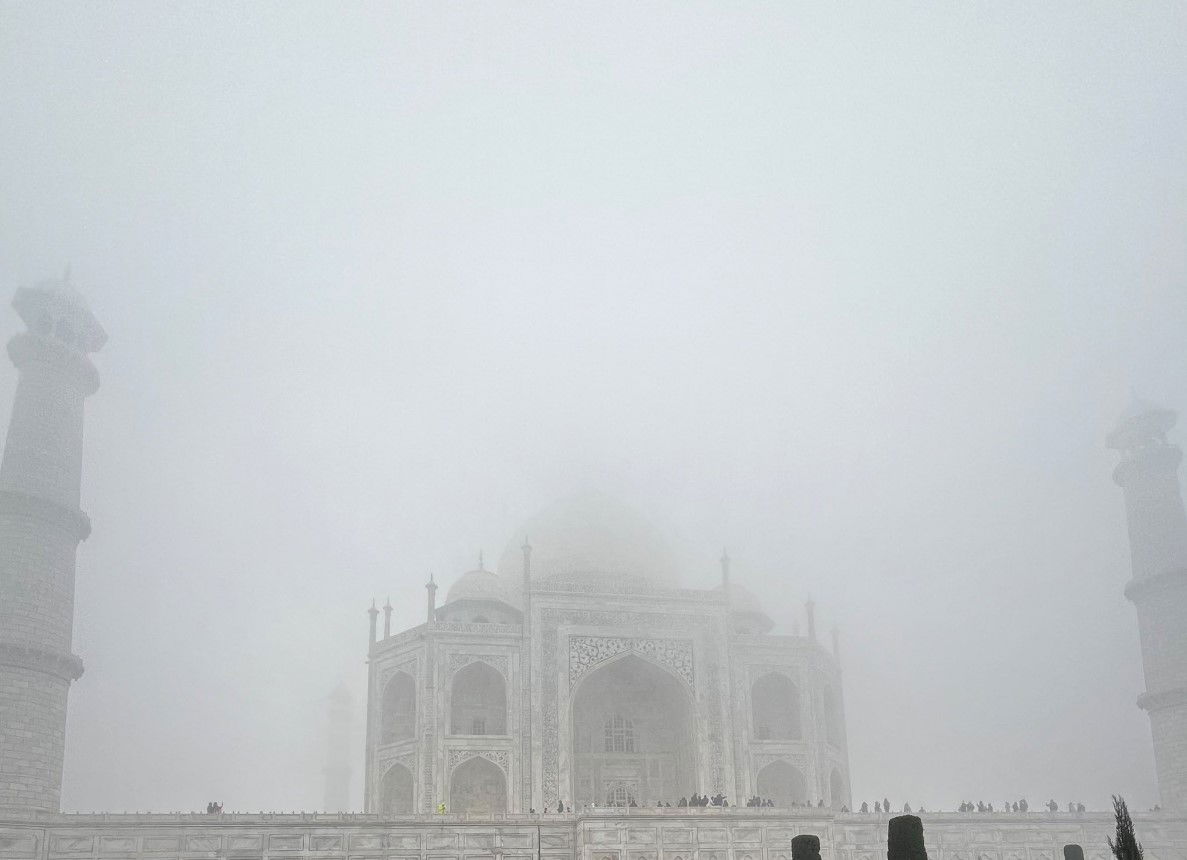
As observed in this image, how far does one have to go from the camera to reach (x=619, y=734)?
1371 inches

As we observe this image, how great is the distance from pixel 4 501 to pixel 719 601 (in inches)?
761

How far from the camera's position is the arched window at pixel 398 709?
33.7 meters

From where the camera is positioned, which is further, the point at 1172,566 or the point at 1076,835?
the point at 1172,566

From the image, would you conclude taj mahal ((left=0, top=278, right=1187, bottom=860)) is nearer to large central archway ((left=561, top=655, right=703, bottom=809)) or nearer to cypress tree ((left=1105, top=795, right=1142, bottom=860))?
large central archway ((left=561, top=655, right=703, bottom=809))

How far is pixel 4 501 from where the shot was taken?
2591 centimetres

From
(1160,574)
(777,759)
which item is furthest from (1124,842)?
(1160,574)

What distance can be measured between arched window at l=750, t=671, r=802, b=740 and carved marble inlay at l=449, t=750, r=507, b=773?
813cm

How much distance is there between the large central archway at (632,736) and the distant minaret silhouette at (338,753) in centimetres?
3267

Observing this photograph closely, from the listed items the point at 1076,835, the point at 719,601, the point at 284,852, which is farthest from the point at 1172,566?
the point at 284,852

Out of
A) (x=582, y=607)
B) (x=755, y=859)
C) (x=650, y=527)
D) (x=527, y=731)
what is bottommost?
(x=755, y=859)

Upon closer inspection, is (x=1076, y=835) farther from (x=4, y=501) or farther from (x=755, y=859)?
(x=4, y=501)

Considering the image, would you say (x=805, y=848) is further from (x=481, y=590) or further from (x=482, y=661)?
(x=481, y=590)

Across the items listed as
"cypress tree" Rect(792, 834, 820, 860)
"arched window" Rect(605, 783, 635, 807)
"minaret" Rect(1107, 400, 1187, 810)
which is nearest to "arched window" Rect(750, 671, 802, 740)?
"arched window" Rect(605, 783, 635, 807)

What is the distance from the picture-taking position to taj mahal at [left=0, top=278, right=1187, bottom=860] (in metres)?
24.6
